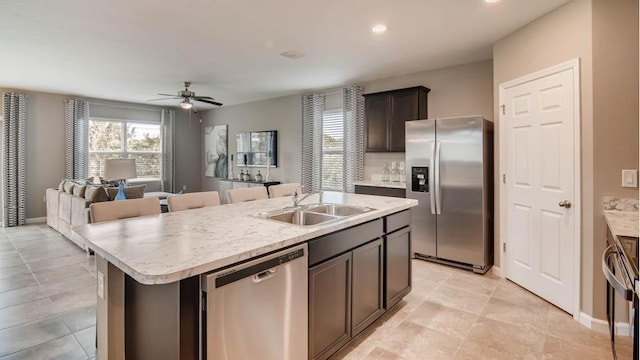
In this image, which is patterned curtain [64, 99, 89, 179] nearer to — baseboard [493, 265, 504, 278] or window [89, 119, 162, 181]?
window [89, 119, 162, 181]

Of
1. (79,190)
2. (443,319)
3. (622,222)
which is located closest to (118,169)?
(79,190)

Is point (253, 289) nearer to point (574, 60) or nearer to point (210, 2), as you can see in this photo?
point (210, 2)

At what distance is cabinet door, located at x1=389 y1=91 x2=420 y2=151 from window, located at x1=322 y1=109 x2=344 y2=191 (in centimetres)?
124

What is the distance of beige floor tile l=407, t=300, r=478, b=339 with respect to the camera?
2.51m

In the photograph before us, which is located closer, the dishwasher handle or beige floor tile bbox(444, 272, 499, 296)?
the dishwasher handle

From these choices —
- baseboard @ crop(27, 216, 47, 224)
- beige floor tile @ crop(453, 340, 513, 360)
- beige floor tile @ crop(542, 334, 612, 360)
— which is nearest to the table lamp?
baseboard @ crop(27, 216, 47, 224)

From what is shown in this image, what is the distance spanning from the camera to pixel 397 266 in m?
2.74

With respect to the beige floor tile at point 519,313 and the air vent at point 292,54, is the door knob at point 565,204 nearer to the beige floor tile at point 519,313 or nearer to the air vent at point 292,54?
the beige floor tile at point 519,313

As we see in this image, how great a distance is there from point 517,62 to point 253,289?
11.0 feet

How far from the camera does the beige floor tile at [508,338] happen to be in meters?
2.23

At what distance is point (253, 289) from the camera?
60.3 inches

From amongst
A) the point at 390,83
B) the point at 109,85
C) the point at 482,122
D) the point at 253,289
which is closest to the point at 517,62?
the point at 482,122

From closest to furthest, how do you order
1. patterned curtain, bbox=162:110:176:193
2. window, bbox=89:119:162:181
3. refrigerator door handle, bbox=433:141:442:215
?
refrigerator door handle, bbox=433:141:442:215
window, bbox=89:119:162:181
patterned curtain, bbox=162:110:176:193

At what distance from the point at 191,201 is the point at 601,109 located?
132 inches
